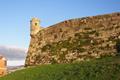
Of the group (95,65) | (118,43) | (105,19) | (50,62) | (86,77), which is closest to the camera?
(86,77)

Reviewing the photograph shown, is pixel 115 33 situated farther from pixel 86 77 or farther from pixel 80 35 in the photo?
pixel 86 77

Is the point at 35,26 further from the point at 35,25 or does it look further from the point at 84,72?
the point at 84,72

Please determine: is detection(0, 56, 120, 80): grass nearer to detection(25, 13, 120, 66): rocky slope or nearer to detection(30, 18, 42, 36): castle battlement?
detection(25, 13, 120, 66): rocky slope

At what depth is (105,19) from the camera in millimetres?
38688

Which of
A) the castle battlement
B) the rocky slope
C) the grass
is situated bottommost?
the grass

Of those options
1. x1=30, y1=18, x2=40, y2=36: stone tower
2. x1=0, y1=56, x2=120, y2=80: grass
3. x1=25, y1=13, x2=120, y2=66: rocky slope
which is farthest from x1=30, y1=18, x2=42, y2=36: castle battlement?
x1=0, y1=56, x2=120, y2=80: grass

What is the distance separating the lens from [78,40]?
4047cm

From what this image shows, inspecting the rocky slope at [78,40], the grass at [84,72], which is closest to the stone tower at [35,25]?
the rocky slope at [78,40]

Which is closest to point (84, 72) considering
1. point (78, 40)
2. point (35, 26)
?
point (78, 40)

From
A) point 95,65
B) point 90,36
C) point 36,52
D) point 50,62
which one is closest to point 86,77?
point 95,65

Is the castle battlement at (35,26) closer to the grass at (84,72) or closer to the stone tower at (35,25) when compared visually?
the stone tower at (35,25)

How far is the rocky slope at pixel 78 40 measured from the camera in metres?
37.3

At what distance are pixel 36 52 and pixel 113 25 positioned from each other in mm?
13495

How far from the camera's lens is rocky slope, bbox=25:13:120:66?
123ft
